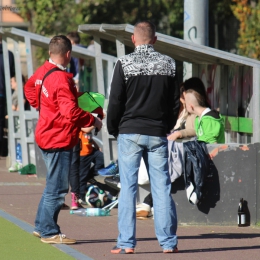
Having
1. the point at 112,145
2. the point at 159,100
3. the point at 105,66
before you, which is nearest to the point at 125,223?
the point at 159,100

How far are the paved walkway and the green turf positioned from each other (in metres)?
0.12

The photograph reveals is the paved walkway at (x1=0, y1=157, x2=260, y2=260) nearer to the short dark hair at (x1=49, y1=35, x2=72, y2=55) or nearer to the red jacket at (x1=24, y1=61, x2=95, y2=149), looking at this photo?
the red jacket at (x1=24, y1=61, x2=95, y2=149)

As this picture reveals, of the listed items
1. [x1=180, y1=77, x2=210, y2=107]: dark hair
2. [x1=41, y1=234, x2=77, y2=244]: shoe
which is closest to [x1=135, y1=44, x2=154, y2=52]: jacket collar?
[x1=41, y1=234, x2=77, y2=244]: shoe

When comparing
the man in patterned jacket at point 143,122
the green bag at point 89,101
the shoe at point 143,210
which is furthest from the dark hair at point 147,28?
the shoe at point 143,210

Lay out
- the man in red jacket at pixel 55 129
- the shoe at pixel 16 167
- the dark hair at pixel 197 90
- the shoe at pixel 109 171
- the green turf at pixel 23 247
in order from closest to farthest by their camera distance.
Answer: the green turf at pixel 23 247 → the man in red jacket at pixel 55 129 → the dark hair at pixel 197 90 → the shoe at pixel 109 171 → the shoe at pixel 16 167

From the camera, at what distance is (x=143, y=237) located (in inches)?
309

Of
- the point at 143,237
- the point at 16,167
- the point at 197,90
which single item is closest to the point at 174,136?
the point at 197,90

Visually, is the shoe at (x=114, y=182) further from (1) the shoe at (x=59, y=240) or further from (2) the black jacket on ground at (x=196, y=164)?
(1) the shoe at (x=59, y=240)

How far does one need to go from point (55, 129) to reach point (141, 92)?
907 millimetres

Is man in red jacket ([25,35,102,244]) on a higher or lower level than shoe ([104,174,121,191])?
higher

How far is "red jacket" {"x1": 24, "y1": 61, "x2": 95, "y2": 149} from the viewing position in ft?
22.7

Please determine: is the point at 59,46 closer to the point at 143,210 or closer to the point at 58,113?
the point at 58,113

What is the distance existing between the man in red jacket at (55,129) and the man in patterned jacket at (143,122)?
41cm

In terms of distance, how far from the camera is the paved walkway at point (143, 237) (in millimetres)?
6984
